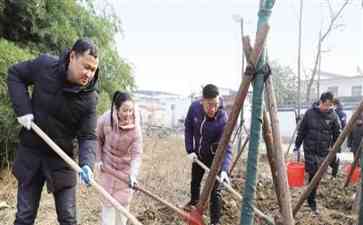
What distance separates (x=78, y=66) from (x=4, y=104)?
2984mm

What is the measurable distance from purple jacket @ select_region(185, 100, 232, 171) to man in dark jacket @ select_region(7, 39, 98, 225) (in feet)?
4.61

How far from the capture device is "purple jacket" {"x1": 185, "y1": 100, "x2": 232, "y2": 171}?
3857mm

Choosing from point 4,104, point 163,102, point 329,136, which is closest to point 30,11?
point 4,104

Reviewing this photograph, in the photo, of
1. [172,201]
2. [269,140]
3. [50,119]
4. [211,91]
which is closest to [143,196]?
[172,201]

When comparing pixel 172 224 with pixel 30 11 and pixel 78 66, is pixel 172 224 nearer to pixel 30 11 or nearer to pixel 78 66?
pixel 78 66

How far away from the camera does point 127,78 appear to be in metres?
7.89

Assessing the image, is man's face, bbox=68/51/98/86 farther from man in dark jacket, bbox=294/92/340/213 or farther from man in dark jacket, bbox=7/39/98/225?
man in dark jacket, bbox=294/92/340/213

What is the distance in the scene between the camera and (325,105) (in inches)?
196

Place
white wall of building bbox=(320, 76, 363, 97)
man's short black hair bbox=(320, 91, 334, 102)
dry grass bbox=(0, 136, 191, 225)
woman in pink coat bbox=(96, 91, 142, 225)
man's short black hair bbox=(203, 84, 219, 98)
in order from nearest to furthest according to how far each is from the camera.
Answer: woman in pink coat bbox=(96, 91, 142, 225)
man's short black hair bbox=(203, 84, 219, 98)
dry grass bbox=(0, 136, 191, 225)
man's short black hair bbox=(320, 91, 334, 102)
white wall of building bbox=(320, 76, 363, 97)

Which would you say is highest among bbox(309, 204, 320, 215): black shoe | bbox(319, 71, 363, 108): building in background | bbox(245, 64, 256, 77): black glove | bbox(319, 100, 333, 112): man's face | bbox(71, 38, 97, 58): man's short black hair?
bbox(319, 71, 363, 108): building in background

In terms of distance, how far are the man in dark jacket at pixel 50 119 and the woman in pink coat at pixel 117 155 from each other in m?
0.62

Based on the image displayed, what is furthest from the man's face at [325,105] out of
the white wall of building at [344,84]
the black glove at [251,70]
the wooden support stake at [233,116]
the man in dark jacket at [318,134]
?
the white wall of building at [344,84]

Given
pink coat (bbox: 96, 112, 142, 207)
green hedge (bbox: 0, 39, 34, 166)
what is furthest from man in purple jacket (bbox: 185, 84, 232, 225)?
green hedge (bbox: 0, 39, 34, 166)

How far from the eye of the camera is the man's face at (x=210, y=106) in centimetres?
366
